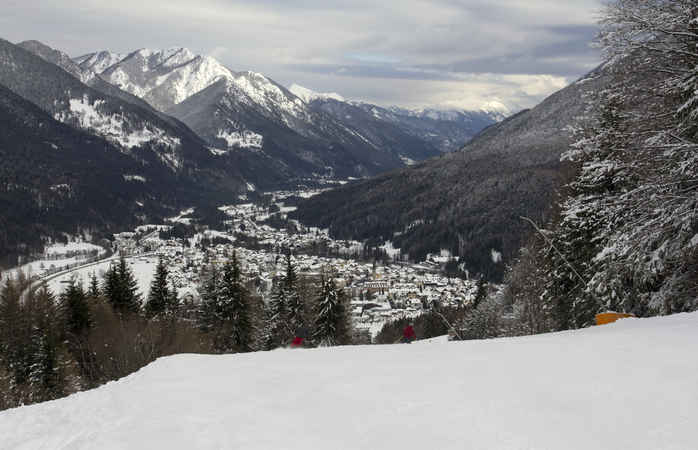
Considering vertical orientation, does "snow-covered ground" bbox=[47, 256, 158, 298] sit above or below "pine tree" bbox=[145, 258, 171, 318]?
below

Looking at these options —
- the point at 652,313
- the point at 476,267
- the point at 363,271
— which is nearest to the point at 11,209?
the point at 363,271

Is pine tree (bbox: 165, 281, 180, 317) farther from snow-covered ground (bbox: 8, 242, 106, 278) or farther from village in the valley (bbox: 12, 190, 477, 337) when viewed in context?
snow-covered ground (bbox: 8, 242, 106, 278)

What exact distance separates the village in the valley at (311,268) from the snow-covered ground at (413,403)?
71.0m

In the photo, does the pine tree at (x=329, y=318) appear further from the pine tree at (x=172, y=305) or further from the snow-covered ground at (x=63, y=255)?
the snow-covered ground at (x=63, y=255)

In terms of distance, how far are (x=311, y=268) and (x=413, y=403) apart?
130 m

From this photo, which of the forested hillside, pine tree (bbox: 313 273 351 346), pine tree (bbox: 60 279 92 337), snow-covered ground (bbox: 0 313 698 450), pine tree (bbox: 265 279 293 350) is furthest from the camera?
pine tree (bbox: 265 279 293 350)

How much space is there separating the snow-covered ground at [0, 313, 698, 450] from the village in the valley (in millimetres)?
71006

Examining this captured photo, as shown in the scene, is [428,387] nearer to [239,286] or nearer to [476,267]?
[239,286]

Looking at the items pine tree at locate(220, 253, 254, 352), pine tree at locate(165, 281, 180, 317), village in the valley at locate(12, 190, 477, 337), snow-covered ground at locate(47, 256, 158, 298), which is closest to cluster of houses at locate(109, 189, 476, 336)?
village in the valley at locate(12, 190, 477, 337)

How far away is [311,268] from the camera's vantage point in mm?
135125

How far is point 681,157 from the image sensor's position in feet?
35.4

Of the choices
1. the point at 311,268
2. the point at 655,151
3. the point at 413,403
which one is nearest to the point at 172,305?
the point at 655,151

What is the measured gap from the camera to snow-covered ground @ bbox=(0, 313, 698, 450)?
15.8 ft

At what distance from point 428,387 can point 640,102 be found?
31.9 feet
